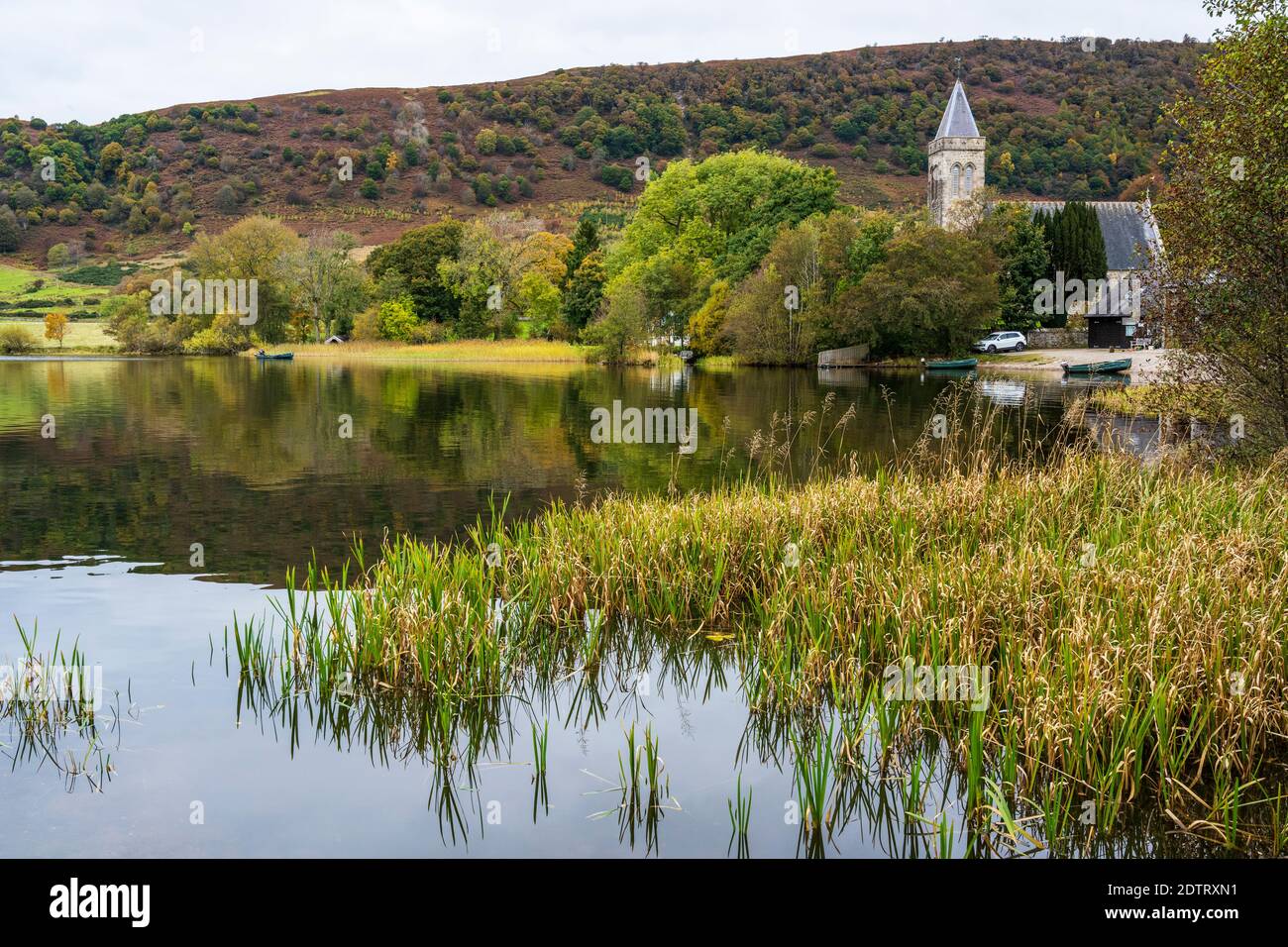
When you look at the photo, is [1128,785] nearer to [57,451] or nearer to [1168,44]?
[57,451]

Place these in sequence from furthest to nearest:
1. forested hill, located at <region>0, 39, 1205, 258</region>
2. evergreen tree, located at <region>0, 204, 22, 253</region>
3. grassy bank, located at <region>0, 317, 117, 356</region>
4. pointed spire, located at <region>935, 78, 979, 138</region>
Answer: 1. forested hill, located at <region>0, 39, 1205, 258</region>
2. evergreen tree, located at <region>0, 204, 22, 253</region>
3. pointed spire, located at <region>935, 78, 979, 138</region>
4. grassy bank, located at <region>0, 317, 117, 356</region>

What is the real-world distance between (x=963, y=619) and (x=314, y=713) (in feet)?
13.9

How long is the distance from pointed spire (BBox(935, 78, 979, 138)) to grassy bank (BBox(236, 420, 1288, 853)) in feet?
258

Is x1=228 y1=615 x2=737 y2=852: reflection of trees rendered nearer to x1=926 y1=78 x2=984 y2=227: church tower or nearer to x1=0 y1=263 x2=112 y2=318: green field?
x1=926 y1=78 x2=984 y2=227: church tower

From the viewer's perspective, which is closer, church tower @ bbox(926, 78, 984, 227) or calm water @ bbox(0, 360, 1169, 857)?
calm water @ bbox(0, 360, 1169, 857)

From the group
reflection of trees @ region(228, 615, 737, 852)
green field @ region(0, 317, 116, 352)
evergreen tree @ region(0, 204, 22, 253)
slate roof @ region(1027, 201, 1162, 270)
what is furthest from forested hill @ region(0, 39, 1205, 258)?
reflection of trees @ region(228, 615, 737, 852)

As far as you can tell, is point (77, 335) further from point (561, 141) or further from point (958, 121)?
point (561, 141)

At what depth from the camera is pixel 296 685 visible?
7445 mm

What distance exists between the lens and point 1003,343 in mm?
60406

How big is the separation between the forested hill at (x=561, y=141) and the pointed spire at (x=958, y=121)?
35.8m

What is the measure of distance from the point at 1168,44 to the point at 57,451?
Answer: 627 ft

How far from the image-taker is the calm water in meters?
5.57

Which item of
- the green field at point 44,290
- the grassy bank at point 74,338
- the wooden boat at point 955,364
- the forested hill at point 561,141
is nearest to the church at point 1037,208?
the wooden boat at point 955,364

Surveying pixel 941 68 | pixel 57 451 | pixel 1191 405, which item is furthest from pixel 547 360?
pixel 941 68
